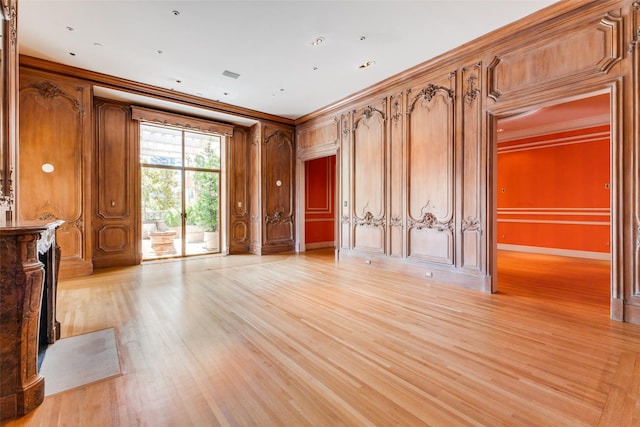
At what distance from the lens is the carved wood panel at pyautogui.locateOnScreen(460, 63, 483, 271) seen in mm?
4332

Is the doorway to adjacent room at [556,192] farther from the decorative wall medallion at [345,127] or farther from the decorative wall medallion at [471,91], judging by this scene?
the decorative wall medallion at [345,127]

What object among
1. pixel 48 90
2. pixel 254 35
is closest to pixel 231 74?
pixel 254 35

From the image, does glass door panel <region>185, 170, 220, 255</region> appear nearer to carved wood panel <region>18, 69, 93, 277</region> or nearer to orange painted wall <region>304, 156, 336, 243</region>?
carved wood panel <region>18, 69, 93, 277</region>

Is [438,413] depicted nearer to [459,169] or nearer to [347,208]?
[459,169]

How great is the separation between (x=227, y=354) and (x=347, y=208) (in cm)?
457

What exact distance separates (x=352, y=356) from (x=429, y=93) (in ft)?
14.5

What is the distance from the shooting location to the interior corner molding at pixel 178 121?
6254mm

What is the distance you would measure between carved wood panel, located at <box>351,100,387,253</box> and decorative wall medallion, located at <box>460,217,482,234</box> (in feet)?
5.02

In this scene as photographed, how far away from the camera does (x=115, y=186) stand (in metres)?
6.11

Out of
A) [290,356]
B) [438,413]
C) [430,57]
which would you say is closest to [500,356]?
[438,413]

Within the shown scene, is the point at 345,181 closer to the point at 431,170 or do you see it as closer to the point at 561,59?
the point at 431,170

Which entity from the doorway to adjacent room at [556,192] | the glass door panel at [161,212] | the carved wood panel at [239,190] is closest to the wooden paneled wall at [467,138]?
the doorway to adjacent room at [556,192]

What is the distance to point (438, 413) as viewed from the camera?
1713 millimetres

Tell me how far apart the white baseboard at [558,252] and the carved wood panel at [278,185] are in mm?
6332
